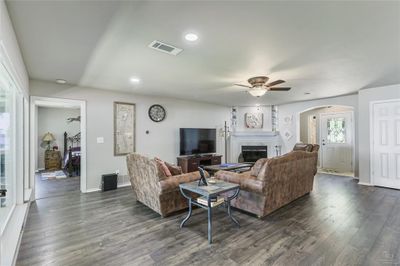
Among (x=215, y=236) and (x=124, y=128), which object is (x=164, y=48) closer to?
(x=215, y=236)

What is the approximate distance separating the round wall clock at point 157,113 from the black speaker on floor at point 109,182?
1907 mm

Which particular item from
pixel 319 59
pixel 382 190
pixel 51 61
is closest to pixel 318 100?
pixel 382 190

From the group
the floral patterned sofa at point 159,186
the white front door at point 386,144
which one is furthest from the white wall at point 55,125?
the white front door at point 386,144

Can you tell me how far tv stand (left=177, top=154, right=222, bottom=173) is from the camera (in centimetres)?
610

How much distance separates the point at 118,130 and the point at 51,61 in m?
2.36

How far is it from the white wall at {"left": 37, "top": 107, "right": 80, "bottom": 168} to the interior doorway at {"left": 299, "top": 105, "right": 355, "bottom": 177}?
9.35 metres

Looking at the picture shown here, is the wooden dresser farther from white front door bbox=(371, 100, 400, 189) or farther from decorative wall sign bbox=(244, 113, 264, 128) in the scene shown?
white front door bbox=(371, 100, 400, 189)

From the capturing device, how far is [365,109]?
5.23 meters

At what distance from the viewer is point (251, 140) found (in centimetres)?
794

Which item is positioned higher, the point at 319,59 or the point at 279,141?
the point at 319,59

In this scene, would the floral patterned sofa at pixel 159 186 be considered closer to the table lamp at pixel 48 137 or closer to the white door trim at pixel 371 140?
the white door trim at pixel 371 140

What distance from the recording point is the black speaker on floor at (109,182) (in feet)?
15.8

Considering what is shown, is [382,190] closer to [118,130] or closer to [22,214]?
[118,130]

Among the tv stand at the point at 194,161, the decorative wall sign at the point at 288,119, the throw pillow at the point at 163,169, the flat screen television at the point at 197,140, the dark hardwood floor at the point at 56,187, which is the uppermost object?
the decorative wall sign at the point at 288,119
